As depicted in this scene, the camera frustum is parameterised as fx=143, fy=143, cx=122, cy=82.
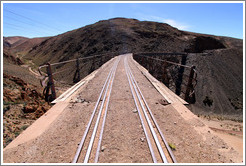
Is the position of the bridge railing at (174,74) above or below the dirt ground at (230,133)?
above

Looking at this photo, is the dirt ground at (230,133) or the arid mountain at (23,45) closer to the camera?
the dirt ground at (230,133)

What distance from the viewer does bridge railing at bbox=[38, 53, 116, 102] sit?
212 inches

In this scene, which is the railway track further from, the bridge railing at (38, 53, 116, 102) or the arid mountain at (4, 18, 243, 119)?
the arid mountain at (4, 18, 243, 119)

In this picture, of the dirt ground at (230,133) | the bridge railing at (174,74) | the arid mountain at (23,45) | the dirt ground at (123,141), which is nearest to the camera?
the dirt ground at (123,141)

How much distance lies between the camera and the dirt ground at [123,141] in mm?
2779

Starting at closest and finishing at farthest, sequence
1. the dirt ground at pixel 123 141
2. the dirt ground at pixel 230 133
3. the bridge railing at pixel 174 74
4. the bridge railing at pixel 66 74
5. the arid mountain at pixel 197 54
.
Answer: the dirt ground at pixel 123 141 < the bridge railing at pixel 66 74 < the bridge railing at pixel 174 74 < the dirt ground at pixel 230 133 < the arid mountain at pixel 197 54

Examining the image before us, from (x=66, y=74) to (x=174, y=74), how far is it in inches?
969

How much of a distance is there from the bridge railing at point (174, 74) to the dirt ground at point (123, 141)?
1665mm

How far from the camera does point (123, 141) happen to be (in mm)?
3268

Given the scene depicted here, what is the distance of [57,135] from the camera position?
11.3 feet

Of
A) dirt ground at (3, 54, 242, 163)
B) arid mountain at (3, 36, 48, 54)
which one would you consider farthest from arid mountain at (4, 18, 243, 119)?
arid mountain at (3, 36, 48, 54)

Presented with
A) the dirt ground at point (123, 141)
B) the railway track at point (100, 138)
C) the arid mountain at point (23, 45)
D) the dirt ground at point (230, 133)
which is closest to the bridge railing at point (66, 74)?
the dirt ground at point (123, 141)

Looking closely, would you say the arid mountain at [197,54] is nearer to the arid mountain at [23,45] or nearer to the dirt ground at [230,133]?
the dirt ground at [230,133]

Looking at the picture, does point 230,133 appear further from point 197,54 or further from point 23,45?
point 23,45
